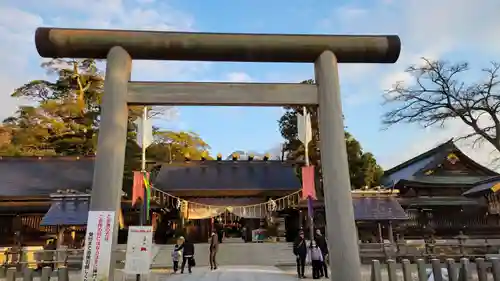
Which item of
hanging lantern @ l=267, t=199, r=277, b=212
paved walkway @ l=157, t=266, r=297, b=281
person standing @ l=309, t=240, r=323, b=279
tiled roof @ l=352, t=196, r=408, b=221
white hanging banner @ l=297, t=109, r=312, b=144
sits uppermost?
white hanging banner @ l=297, t=109, r=312, b=144

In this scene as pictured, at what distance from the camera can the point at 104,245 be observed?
6.34m

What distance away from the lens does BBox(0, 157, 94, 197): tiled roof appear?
2214cm

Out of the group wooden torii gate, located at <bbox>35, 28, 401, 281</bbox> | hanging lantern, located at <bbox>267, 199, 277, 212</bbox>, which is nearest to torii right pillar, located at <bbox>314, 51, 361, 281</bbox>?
wooden torii gate, located at <bbox>35, 28, 401, 281</bbox>

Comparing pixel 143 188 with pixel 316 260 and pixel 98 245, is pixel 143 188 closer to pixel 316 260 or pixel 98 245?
pixel 316 260

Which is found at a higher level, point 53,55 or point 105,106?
point 53,55

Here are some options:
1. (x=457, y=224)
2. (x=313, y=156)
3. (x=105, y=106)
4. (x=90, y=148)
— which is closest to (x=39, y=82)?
(x=90, y=148)

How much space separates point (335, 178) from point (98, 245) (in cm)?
416

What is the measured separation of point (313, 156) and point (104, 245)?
2429cm

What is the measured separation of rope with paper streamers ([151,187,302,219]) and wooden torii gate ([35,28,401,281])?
48.3ft

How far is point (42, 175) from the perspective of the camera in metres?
24.0

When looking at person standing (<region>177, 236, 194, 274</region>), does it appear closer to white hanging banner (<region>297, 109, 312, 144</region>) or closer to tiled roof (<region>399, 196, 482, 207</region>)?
white hanging banner (<region>297, 109, 312, 144</region>)

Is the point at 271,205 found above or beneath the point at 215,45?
beneath

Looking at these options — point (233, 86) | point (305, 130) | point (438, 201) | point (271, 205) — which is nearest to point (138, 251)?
point (233, 86)

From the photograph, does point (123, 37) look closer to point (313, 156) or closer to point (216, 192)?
point (216, 192)
